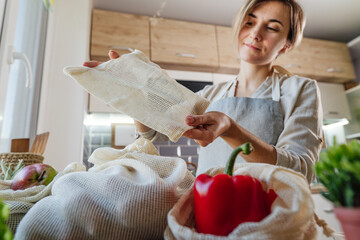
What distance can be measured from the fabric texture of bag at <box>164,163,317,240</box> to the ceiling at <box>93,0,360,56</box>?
7.27 ft

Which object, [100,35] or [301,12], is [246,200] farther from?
[100,35]

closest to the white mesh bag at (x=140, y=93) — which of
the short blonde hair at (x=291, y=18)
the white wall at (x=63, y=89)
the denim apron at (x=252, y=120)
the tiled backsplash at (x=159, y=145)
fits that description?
the denim apron at (x=252, y=120)

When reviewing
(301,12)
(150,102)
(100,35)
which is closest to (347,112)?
(301,12)

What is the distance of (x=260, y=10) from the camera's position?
104cm

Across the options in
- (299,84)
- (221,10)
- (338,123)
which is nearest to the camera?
(299,84)

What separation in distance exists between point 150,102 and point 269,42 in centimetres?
70

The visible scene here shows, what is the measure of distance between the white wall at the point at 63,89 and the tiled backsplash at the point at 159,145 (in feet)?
1.53

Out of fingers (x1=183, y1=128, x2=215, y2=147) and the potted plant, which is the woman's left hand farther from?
the potted plant

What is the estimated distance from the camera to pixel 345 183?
193 mm

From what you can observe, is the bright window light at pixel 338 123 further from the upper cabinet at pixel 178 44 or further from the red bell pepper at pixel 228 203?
→ the red bell pepper at pixel 228 203

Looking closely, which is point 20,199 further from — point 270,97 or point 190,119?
point 270,97

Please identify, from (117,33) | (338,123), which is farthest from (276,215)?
(338,123)

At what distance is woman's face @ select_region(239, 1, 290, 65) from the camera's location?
1021 mm

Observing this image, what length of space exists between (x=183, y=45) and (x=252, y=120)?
1.45 m
